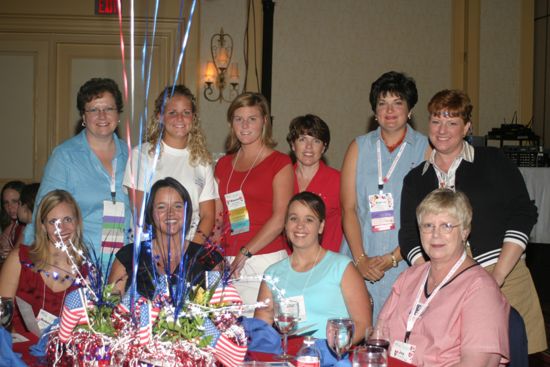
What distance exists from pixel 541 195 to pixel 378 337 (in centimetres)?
460

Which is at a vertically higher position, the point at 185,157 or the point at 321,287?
the point at 185,157

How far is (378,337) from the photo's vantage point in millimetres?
2184

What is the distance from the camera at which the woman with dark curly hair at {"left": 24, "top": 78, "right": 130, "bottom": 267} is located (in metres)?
3.64

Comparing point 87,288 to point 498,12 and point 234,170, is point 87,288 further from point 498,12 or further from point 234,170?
point 498,12

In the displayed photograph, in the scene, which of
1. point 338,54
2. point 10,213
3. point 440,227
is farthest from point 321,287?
point 338,54

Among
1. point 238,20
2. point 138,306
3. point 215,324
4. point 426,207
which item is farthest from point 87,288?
point 238,20

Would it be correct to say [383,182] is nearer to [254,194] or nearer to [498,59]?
[254,194]

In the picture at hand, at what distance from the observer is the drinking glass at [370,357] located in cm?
201

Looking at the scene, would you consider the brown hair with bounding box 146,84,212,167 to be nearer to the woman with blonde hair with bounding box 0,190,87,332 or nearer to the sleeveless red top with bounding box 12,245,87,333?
the woman with blonde hair with bounding box 0,190,87,332

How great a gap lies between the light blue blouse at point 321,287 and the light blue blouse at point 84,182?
1.03 metres

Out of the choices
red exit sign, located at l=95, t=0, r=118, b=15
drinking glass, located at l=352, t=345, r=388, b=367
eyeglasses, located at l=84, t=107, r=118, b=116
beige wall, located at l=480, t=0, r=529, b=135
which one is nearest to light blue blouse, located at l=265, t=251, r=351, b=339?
drinking glass, located at l=352, t=345, r=388, b=367

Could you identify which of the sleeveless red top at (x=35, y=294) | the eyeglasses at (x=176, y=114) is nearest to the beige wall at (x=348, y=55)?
the eyeglasses at (x=176, y=114)

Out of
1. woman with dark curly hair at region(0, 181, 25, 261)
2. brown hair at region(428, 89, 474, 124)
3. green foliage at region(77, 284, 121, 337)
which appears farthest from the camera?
woman with dark curly hair at region(0, 181, 25, 261)

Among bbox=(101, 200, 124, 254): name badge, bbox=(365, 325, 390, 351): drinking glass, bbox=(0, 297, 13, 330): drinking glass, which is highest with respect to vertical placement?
bbox=(101, 200, 124, 254): name badge
